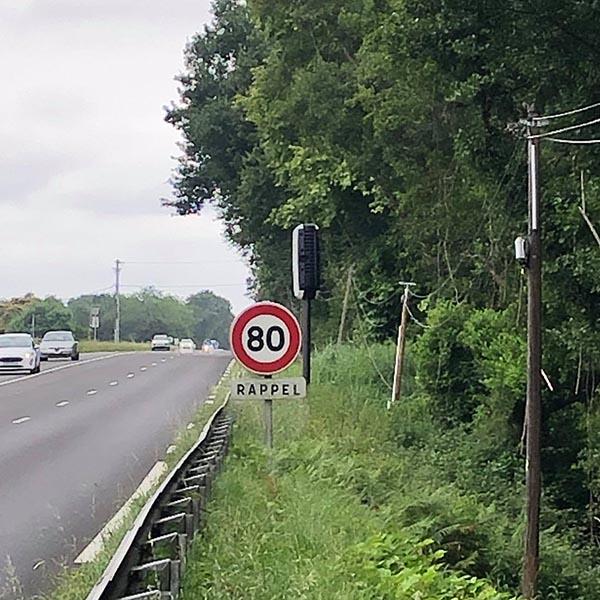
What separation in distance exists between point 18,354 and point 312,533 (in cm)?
3692

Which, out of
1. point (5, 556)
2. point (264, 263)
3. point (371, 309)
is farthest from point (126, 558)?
point (264, 263)

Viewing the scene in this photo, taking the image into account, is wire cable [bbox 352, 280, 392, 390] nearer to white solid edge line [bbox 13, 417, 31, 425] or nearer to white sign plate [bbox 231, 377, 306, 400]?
white solid edge line [bbox 13, 417, 31, 425]

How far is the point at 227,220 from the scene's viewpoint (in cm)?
5200

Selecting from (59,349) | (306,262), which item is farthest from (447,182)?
(59,349)

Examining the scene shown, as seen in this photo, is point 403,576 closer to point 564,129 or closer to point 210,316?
Answer: point 564,129

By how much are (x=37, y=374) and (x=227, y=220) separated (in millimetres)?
11168

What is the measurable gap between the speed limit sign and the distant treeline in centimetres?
10876

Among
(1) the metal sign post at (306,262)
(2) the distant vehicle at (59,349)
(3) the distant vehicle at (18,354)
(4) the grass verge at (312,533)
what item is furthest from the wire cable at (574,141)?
(2) the distant vehicle at (59,349)

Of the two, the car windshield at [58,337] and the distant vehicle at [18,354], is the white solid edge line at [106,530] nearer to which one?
the distant vehicle at [18,354]

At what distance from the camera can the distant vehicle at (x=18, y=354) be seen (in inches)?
1777

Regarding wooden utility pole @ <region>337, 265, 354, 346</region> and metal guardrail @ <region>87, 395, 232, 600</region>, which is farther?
wooden utility pole @ <region>337, 265, 354, 346</region>

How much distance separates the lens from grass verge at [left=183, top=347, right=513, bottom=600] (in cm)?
794

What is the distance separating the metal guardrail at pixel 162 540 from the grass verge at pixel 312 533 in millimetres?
181

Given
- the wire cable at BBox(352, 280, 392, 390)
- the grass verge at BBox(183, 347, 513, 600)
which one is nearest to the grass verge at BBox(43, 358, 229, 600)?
the grass verge at BBox(183, 347, 513, 600)
